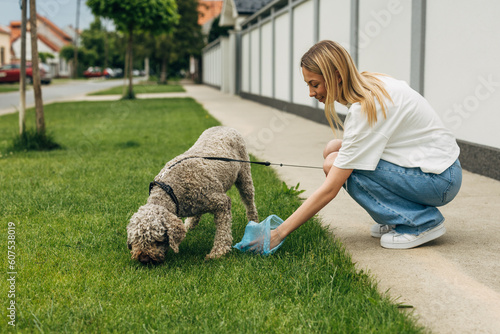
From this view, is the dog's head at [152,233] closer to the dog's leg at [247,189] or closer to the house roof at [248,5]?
the dog's leg at [247,189]

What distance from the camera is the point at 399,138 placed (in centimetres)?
344

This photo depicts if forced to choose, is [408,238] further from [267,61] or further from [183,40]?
[183,40]

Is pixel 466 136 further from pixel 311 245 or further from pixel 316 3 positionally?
pixel 316 3

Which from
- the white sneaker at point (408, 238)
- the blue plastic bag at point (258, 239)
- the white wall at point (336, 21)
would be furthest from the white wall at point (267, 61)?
the blue plastic bag at point (258, 239)

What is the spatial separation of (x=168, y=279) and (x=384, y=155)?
1.53m

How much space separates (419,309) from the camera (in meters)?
2.64

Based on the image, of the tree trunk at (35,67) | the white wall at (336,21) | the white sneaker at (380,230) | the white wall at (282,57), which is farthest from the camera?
the white wall at (282,57)

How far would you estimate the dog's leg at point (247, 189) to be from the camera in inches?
162

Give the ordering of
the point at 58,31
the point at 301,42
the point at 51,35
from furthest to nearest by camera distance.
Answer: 1. the point at 58,31
2. the point at 51,35
3. the point at 301,42

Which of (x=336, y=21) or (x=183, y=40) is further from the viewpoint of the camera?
(x=183, y=40)

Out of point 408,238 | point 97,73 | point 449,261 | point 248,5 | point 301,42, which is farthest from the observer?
point 97,73

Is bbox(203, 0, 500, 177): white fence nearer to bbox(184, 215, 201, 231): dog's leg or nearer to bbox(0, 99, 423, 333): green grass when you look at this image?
bbox(0, 99, 423, 333): green grass

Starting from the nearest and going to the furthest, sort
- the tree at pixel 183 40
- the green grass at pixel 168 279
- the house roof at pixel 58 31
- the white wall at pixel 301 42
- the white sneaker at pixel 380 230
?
the green grass at pixel 168 279 → the white sneaker at pixel 380 230 → the white wall at pixel 301 42 → the tree at pixel 183 40 → the house roof at pixel 58 31

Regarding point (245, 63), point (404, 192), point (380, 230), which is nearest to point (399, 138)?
point (404, 192)
